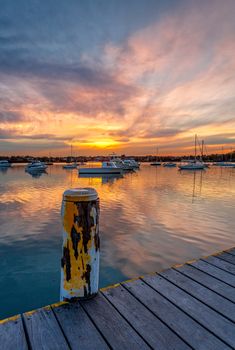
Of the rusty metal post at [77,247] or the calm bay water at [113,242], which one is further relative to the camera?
the calm bay water at [113,242]

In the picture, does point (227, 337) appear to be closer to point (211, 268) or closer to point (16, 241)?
point (211, 268)

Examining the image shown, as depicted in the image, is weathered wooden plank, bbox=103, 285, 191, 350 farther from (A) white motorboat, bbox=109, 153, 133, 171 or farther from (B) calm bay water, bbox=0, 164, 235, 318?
(A) white motorboat, bbox=109, 153, 133, 171

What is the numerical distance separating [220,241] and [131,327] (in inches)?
237

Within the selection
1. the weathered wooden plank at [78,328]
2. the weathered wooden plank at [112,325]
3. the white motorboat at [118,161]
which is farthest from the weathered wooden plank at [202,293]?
the white motorboat at [118,161]

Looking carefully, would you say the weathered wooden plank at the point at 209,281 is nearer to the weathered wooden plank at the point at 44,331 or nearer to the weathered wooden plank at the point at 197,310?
the weathered wooden plank at the point at 197,310

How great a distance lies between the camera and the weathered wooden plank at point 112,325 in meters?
1.74

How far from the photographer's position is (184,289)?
2557 mm

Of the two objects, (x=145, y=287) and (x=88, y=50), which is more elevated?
(x=88, y=50)

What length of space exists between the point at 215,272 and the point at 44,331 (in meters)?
2.37

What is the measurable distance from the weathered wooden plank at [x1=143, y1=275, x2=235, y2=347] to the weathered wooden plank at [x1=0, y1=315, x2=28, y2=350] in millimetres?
1488

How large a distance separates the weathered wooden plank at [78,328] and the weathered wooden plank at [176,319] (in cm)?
63

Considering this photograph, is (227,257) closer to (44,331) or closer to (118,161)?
(44,331)

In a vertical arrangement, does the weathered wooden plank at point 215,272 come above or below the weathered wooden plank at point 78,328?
below

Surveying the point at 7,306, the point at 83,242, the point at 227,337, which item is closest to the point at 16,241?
the point at 7,306
